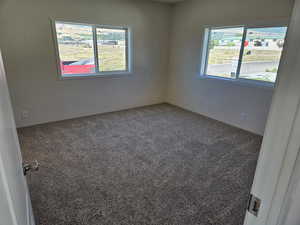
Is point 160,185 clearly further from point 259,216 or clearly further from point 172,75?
point 172,75

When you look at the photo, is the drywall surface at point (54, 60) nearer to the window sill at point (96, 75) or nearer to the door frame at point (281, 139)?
the window sill at point (96, 75)

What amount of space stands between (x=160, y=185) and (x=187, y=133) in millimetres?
1557

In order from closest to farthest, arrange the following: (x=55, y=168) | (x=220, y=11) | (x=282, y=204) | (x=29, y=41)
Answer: (x=282, y=204), (x=55, y=168), (x=29, y=41), (x=220, y=11)

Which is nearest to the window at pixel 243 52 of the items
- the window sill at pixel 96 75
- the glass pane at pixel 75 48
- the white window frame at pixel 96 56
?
the white window frame at pixel 96 56

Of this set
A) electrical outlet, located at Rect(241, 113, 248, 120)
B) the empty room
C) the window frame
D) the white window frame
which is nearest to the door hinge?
the empty room

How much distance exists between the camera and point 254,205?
63cm

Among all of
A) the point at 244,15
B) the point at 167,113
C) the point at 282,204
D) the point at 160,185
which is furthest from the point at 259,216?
the point at 167,113

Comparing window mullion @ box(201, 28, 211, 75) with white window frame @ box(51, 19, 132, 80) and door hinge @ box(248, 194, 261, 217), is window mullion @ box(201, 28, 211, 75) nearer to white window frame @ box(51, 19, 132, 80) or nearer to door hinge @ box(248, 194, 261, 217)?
white window frame @ box(51, 19, 132, 80)

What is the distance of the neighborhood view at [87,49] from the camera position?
373 cm

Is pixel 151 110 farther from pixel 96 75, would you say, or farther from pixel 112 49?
pixel 112 49

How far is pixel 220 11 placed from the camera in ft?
12.2

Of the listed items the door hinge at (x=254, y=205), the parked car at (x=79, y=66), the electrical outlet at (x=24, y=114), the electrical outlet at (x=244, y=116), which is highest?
the parked car at (x=79, y=66)

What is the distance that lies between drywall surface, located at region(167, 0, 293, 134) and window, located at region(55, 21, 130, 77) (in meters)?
1.38

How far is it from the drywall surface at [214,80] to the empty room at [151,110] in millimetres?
23
